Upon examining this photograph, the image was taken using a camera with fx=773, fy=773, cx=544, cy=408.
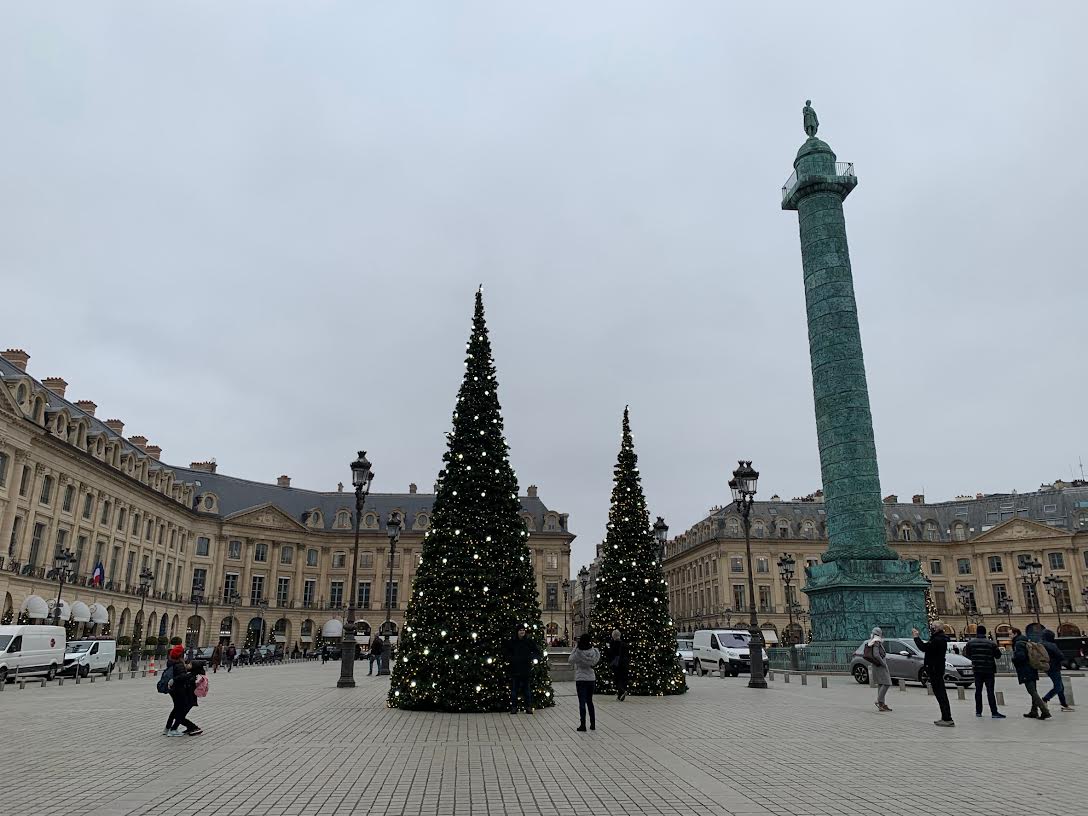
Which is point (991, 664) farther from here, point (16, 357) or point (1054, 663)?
point (16, 357)

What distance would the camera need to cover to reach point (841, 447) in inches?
1318

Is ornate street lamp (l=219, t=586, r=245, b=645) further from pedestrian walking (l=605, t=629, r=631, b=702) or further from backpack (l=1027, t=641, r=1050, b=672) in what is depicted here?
backpack (l=1027, t=641, r=1050, b=672)

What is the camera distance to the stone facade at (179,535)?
4556 centimetres

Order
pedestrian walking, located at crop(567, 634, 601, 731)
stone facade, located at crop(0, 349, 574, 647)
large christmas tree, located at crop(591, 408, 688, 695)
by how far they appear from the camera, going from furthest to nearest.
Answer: stone facade, located at crop(0, 349, 574, 647) < large christmas tree, located at crop(591, 408, 688, 695) < pedestrian walking, located at crop(567, 634, 601, 731)

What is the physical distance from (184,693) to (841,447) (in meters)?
28.5

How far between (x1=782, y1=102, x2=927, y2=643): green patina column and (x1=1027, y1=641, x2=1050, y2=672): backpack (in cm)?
1730

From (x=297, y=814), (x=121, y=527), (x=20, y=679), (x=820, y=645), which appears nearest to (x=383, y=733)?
(x=297, y=814)

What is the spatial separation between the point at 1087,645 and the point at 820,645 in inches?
836

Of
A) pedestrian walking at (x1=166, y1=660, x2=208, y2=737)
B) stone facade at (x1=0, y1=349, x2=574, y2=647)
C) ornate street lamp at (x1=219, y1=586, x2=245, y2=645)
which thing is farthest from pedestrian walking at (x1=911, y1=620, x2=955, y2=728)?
ornate street lamp at (x1=219, y1=586, x2=245, y2=645)

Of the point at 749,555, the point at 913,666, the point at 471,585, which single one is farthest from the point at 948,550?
the point at 471,585

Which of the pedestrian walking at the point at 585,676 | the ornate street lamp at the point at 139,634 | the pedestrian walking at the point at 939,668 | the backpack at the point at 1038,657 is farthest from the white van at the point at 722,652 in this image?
the ornate street lamp at the point at 139,634

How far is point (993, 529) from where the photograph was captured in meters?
77.8

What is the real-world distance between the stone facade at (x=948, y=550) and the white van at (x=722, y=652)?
1685 inches

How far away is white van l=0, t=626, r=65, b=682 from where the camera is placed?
2736 centimetres
